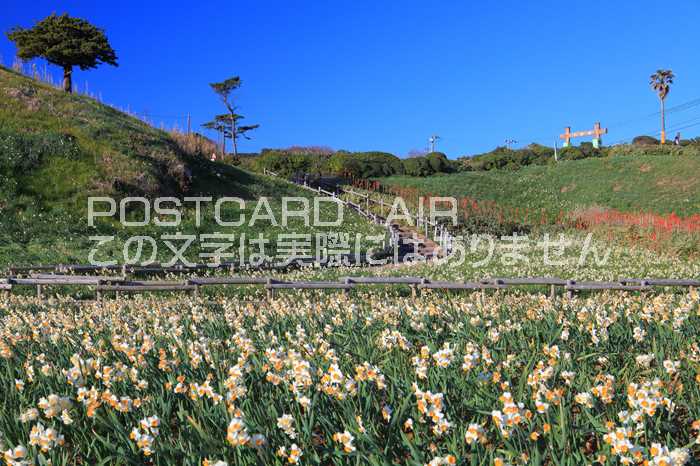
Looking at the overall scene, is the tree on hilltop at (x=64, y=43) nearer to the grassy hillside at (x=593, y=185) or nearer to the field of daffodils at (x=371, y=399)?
the grassy hillside at (x=593, y=185)

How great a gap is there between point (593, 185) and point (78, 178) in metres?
32.7

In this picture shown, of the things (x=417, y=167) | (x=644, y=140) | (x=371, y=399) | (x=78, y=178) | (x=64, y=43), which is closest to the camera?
(x=371, y=399)

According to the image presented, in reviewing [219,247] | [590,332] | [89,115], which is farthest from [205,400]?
[89,115]

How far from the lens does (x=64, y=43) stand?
3912cm

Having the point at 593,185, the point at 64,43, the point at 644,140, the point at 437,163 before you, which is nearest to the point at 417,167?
the point at 437,163

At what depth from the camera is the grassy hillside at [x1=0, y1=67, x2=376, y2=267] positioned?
20183 millimetres

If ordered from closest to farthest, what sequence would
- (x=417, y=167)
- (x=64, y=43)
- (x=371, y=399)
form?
(x=371, y=399), (x=64, y=43), (x=417, y=167)

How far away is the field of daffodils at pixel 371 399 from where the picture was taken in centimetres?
254

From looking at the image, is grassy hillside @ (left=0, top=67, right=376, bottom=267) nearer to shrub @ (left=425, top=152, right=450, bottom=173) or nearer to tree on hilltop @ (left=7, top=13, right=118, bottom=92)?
tree on hilltop @ (left=7, top=13, right=118, bottom=92)

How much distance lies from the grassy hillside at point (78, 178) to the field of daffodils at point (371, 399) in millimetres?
16171

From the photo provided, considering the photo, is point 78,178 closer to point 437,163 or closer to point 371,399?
point 371,399

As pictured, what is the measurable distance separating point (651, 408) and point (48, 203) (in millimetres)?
24117

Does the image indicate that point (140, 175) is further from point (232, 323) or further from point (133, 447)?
point (133, 447)

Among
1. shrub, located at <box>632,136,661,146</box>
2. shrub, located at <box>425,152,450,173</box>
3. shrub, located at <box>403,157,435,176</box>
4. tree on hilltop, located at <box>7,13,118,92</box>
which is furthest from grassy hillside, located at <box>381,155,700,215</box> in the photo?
tree on hilltop, located at <box>7,13,118,92</box>
